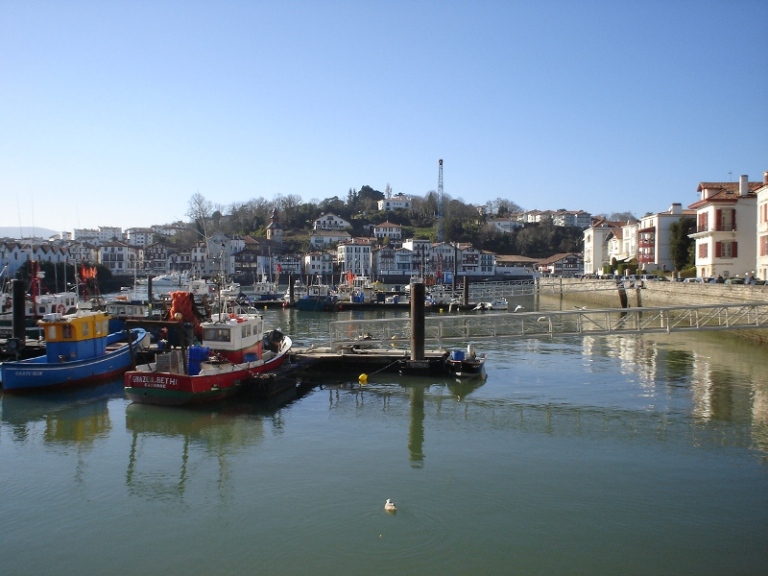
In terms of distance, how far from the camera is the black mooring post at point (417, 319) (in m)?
25.3

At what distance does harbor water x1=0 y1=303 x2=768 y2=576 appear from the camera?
11.3m

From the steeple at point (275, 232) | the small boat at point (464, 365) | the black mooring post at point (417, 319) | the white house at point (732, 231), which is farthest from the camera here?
the steeple at point (275, 232)

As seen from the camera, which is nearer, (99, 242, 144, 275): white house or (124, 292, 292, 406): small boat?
(124, 292, 292, 406): small boat

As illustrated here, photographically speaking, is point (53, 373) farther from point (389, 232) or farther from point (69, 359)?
point (389, 232)

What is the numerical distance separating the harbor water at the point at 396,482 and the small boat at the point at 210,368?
2.13 feet

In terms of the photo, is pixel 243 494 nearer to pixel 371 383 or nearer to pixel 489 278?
pixel 371 383

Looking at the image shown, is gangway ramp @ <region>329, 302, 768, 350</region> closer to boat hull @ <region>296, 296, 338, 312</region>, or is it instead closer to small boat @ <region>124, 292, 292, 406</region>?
small boat @ <region>124, 292, 292, 406</region>

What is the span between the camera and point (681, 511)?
1298cm

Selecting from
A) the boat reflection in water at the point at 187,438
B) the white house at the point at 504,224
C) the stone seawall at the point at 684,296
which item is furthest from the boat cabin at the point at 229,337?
the white house at the point at 504,224

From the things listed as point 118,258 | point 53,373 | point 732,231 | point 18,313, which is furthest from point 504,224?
point 53,373

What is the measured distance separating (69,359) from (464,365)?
14.9 m

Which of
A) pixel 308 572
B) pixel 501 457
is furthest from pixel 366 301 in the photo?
pixel 308 572

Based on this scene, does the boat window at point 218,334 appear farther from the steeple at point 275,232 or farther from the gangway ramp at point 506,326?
the steeple at point 275,232

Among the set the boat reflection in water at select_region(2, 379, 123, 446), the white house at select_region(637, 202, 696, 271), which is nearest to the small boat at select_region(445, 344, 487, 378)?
the boat reflection in water at select_region(2, 379, 123, 446)
